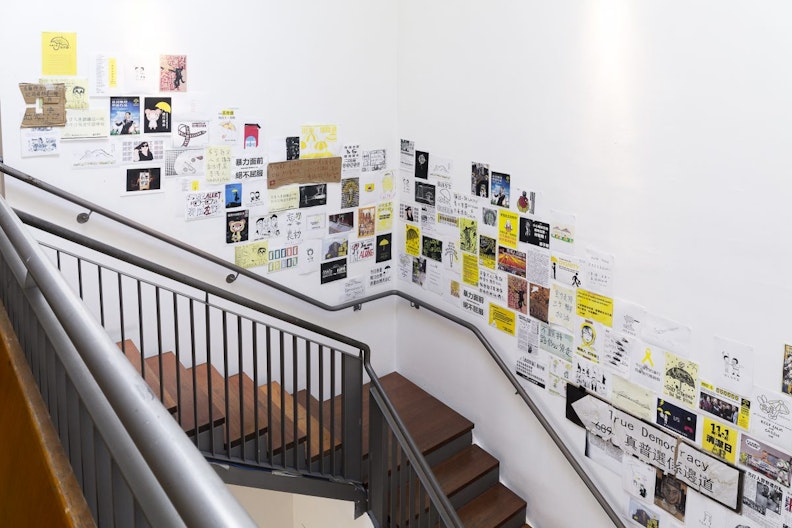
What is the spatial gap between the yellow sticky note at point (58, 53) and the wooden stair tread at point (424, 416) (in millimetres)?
2822

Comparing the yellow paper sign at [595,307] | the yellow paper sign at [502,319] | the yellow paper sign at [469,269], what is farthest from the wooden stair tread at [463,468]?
the yellow paper sign at [595,307]

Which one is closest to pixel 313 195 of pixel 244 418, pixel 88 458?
pixel 244 418

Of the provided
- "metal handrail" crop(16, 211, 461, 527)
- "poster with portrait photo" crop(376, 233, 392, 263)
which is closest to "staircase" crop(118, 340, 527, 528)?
"metal handrail" crop(16, 211, 461, 527)

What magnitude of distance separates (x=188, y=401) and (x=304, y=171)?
62.9 inches

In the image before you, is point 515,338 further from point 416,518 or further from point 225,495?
point 225,495

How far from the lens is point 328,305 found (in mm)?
4637

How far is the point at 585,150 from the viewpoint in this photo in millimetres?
3629

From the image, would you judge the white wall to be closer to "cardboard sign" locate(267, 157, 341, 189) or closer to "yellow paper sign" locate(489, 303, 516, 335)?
"cardboard sign" locate(267, 157, 341, 189)

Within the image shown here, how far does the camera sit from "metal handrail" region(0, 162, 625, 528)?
3.43 meters

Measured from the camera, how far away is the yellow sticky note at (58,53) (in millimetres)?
3348

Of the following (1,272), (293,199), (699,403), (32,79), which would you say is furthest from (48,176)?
(699,403)

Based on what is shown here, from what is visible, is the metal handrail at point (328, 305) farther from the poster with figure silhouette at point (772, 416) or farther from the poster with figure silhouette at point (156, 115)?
the poster with figure silhouette at point (772, 416)

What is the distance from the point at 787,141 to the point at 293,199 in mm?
2693

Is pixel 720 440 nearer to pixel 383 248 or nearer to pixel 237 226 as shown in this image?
pixel 383 248
